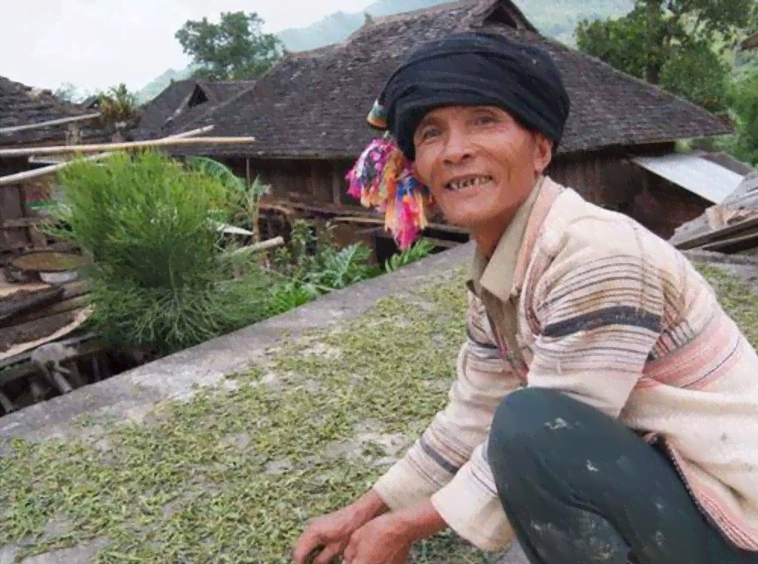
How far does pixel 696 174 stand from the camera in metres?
13.2

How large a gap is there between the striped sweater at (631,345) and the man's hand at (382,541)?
0.15 m

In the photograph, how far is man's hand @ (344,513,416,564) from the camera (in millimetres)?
1531

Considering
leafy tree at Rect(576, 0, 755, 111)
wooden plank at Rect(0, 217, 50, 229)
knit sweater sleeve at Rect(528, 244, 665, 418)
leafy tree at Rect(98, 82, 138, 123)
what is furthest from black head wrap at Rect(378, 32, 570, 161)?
leafy tree at Rect(576, 0, 755, 111)

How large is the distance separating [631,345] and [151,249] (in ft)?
12.3

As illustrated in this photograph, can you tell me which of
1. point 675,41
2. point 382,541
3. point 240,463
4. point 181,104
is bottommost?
point 240,463

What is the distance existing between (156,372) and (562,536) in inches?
110

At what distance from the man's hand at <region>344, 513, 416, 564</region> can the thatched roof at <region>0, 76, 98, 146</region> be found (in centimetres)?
923

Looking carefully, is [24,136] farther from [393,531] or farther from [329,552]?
[393,531]

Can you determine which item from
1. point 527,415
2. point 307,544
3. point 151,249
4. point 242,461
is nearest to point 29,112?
point 151,249

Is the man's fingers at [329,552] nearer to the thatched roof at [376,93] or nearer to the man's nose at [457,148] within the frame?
the man's nose at [457,148]

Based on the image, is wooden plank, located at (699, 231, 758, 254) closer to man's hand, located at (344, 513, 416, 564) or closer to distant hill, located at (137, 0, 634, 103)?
man's hand, located at (344, 513, 416, 564)

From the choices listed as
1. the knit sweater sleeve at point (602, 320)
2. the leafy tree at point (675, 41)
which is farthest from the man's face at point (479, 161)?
the leafy tree at point (675, 41)

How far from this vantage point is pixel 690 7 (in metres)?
17.0

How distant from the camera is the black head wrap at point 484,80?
130cm
